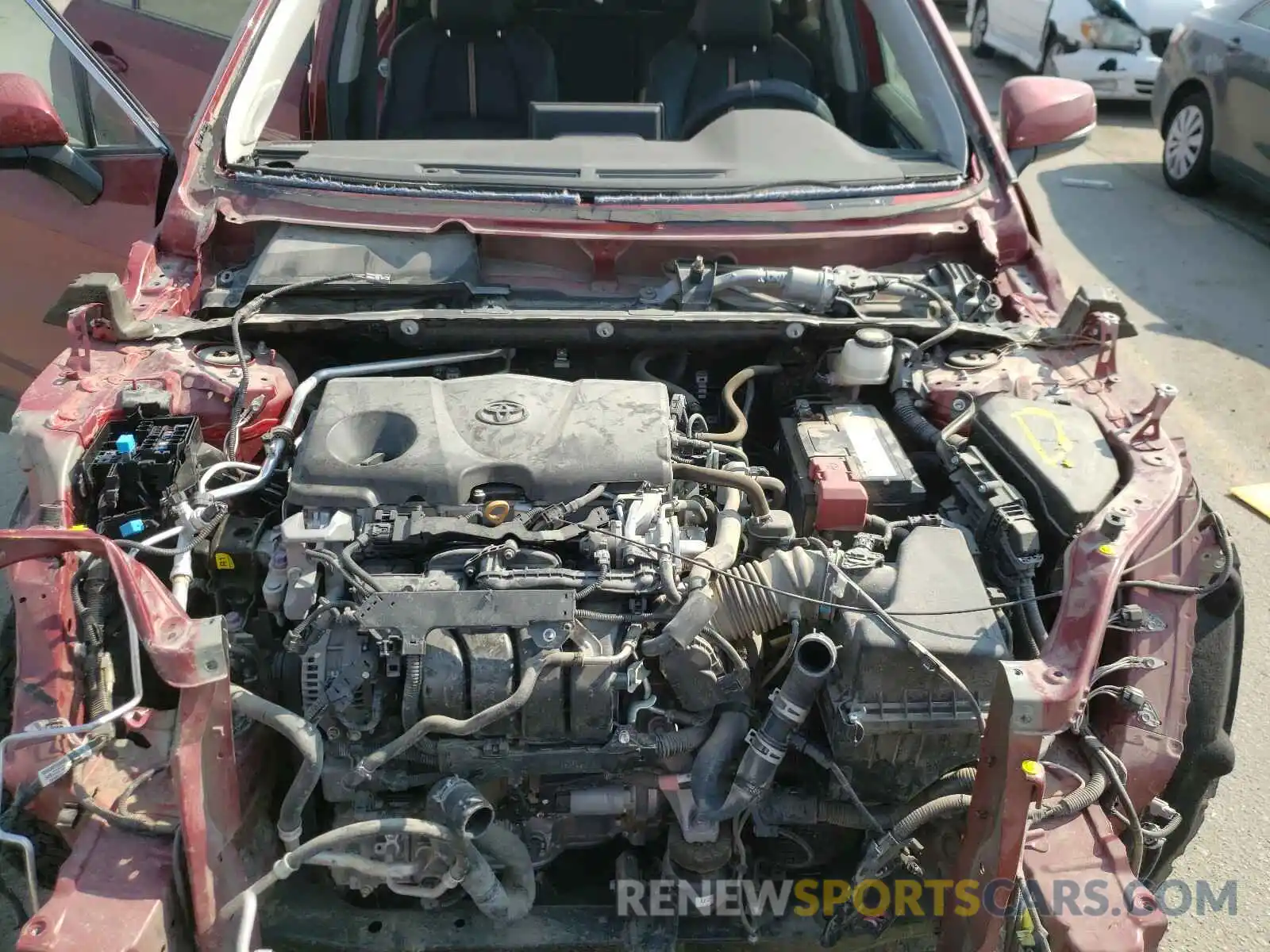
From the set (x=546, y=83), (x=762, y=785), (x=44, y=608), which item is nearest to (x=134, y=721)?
(x=44, y=608)

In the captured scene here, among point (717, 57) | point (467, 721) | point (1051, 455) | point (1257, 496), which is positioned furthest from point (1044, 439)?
point (1257, 496)

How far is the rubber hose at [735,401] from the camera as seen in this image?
2.48 m

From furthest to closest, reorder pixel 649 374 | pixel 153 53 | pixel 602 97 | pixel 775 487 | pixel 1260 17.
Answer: pixel 1260 17, pixel 153 53, pixel 602 97, pixel 649 374, pixel 775 487

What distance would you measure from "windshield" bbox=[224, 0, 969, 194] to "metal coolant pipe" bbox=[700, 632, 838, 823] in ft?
4.94

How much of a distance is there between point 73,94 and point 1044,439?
331 cm

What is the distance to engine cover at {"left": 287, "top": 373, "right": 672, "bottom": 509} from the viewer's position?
2.14 m

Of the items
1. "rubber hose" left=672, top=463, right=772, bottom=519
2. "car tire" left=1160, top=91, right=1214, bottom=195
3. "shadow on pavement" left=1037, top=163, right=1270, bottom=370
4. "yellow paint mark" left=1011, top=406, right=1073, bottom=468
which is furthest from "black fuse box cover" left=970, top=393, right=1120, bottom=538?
"car tire" left=1160, top=91, right=1214, bottom=195

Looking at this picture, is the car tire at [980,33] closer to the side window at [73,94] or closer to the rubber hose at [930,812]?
the side window at [73,94]

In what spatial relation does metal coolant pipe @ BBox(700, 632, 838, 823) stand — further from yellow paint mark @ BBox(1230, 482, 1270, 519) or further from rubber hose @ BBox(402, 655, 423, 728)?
yellow paint mark @ BBox(1230, 482, 1270, 519)

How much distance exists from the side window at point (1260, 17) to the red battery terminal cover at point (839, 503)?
672 centimetres

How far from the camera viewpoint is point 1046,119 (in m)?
3.24

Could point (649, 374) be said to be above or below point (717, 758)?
above

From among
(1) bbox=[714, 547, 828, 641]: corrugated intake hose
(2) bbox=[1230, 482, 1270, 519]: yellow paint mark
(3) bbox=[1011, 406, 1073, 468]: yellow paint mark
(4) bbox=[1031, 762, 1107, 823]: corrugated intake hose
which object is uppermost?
(3) bbox=[1011, 406, 1073, 468]: yellow paint mark

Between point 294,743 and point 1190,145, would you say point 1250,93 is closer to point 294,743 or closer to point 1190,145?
point 1190,145
